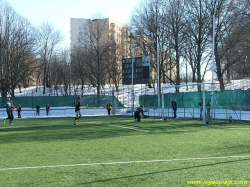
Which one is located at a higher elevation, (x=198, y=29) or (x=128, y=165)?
(x=198, y=29)

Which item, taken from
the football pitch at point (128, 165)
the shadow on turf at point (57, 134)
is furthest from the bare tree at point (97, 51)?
the football pitch at point (128, 165)

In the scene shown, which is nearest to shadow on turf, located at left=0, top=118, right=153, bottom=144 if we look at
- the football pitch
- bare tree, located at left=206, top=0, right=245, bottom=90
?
the football pitch

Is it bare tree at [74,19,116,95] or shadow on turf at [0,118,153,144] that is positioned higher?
bare tree at [74,19,116,95]

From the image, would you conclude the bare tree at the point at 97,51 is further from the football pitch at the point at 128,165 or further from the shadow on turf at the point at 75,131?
the football pitch at the point at 128,165

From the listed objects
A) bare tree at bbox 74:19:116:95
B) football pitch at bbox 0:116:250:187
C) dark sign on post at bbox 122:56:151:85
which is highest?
bare tree at bbox 74:19:116:95

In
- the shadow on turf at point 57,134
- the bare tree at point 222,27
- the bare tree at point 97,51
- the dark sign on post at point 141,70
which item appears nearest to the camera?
the shadow on turf at point 57,134

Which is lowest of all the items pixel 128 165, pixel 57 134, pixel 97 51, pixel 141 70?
pixel 57 134

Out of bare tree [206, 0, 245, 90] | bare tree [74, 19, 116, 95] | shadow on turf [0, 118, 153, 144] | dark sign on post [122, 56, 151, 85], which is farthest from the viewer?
bare tree [74, 19, 116, 95]

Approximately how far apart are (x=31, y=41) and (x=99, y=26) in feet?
42.7

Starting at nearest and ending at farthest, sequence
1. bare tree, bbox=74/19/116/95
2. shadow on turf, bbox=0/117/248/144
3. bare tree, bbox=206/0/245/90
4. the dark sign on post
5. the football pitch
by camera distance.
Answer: the football pitch
shadow on turf, bbox=0/117/248/144
the dark sign on post
bare tree, bbox=206/0/245/90
bare tree, bbox=74/19/116/95

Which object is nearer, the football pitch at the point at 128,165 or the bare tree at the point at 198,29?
the football pitch at the point at 128,165

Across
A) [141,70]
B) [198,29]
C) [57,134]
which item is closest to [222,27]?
[198,29]

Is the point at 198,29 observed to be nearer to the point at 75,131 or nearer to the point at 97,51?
the point at 97,51

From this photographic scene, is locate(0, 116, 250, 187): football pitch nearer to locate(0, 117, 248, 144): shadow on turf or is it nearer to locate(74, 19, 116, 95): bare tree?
locate(0, 117, 248, 144): shadow on turf
